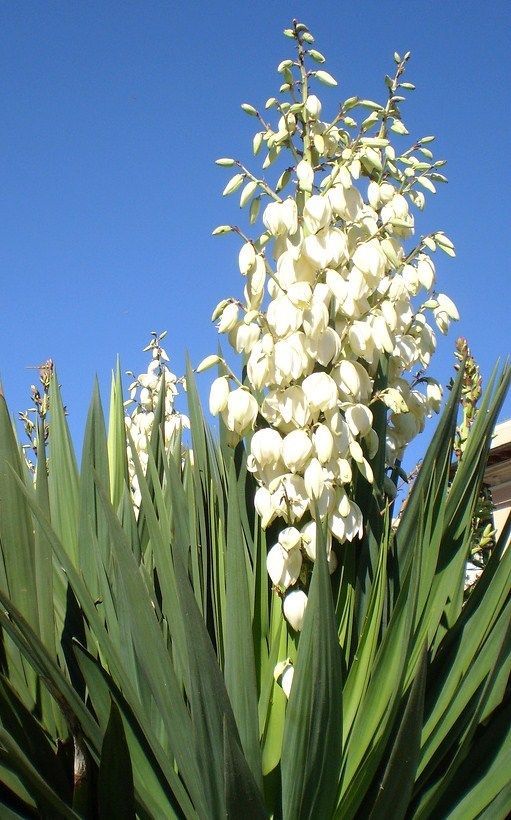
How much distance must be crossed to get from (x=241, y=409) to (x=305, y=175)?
44 centimetres

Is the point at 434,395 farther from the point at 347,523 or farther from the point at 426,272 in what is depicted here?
the point at 347,523

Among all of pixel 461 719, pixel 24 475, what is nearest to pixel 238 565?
pixel 461 719

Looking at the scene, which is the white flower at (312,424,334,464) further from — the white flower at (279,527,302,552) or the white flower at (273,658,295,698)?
the white flower at (273,658,295,698)

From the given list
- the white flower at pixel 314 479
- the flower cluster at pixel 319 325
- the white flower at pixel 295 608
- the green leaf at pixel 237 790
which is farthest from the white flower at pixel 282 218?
the green leaf at pixel 237 790

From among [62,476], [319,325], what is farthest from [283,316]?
[62,476]

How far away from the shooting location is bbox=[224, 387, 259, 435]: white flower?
1.52 meters

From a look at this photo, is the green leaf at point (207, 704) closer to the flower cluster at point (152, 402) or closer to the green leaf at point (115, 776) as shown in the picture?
the green leaf at point (115, 776)

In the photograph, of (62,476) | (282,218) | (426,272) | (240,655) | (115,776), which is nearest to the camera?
(115,776)

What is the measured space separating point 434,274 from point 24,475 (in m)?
0.95

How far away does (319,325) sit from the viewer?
1463 mm

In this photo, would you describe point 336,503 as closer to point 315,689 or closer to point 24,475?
point 315,689

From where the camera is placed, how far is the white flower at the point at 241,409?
1521 millimetres

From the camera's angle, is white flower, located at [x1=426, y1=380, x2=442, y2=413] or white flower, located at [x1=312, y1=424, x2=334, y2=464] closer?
white flower, located at [x1=312, y1=424, x2=334, y2=464]

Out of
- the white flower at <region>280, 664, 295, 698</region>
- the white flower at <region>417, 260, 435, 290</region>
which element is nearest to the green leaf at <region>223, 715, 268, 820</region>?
the white flower at <region>280, 664, 295, 698</region>
